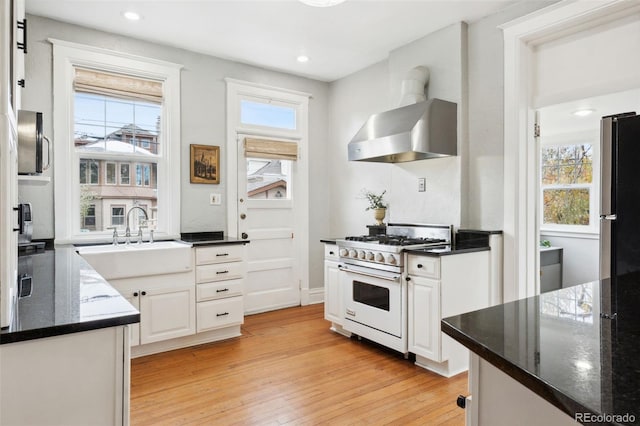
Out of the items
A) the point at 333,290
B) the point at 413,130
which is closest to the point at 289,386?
the point at 333,290

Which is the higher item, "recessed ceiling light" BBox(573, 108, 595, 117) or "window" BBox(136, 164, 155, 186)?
"recessed ceiling light" BBox(573, 108, 595, 117)

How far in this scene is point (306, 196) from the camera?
4.67 metres

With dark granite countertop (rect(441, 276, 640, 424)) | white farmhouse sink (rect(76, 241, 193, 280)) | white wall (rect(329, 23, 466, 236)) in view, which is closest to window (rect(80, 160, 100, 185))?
white farmhouse sink (rect(76, 241, 193, 280))

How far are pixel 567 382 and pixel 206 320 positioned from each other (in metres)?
3.13

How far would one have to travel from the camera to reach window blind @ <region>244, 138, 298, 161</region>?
423 centimetres

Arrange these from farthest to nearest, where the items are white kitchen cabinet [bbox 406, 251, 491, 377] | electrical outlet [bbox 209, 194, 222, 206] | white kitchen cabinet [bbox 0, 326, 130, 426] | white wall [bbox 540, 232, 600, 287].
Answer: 1. white wall [bbox 540, 232, 600, 287]
2. electrical outlet [bbox 209, 194, 222, 206]
3. white kitchen cabinet [bbox 406, 251, 491, 377]
4. white kitchen cabinet [bbox 0, 326, 130, 426]

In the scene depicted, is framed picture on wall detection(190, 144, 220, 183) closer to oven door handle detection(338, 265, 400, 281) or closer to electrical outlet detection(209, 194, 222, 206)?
electrical outlet detection(209, 194, 222, 206)

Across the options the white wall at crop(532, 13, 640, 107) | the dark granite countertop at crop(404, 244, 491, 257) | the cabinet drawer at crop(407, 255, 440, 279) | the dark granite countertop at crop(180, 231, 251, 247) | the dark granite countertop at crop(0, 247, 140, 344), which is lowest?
the cabinet drawer at crop(407, 255, 440, 279)

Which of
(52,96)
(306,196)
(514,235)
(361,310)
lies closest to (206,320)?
(361,310)

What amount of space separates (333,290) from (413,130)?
5.36 ft

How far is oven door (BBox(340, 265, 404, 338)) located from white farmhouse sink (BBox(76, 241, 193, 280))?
4.56ft

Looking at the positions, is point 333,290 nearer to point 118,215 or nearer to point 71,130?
point 118,215

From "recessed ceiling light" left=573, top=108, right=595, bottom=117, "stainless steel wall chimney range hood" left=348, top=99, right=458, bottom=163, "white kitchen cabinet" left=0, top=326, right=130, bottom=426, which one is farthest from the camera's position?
"recessed ceiling light" left=573, top=108, right=595, bottom=117

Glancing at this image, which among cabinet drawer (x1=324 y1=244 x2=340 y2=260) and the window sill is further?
the window sill
